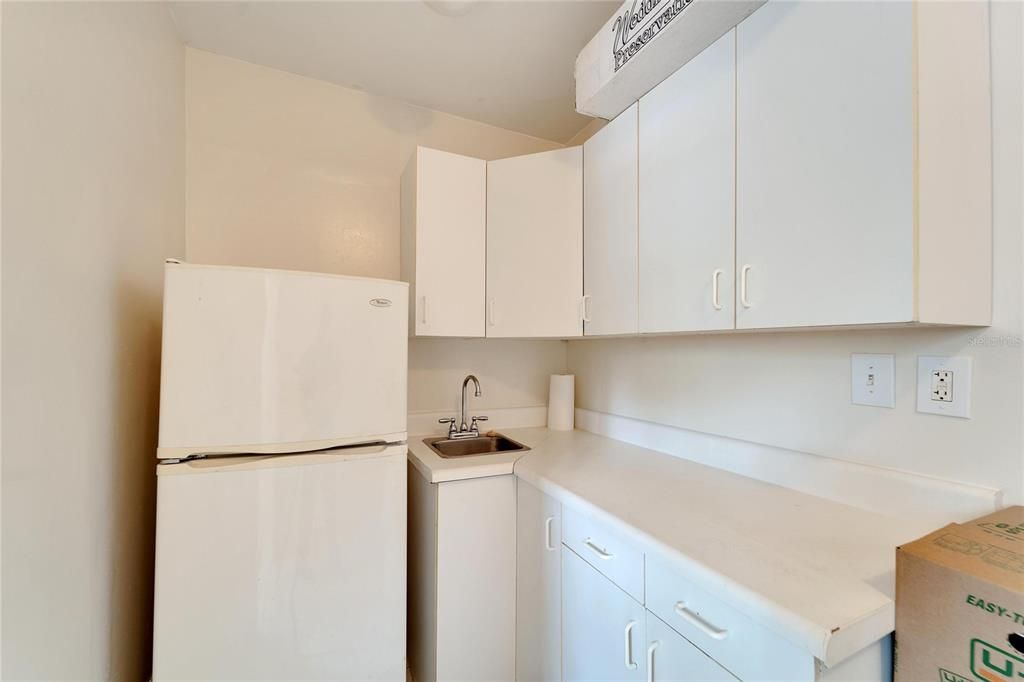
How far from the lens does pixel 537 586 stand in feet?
4.51

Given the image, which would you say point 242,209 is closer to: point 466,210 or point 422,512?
point 466,210

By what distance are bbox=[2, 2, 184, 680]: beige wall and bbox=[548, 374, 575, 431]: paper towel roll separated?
1.68m

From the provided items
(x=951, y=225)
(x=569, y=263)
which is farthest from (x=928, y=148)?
(x=569, y=263)

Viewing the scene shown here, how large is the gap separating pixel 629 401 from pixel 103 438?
5.89ft

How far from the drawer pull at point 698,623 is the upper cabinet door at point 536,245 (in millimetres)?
1027

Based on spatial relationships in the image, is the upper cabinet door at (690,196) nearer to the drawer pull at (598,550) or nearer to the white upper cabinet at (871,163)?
the white upper cabinet at (871,163)

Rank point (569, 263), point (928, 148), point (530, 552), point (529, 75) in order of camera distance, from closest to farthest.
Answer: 1. point (928, 148)
2. point (530, 552)
3. point (569, 263)
4. point (529, 75)

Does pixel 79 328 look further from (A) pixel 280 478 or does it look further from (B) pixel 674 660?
(B) pixel 674 660

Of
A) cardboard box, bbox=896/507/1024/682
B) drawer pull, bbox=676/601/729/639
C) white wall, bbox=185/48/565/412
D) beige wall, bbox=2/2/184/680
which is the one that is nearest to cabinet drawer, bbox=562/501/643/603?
drawer pull, bbox=676/601/729/639

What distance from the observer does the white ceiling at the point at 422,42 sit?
57.8 inches

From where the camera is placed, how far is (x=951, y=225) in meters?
0.79

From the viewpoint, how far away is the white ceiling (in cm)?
147

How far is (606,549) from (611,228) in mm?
1081

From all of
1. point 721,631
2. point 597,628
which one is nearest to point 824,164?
point 721,631
